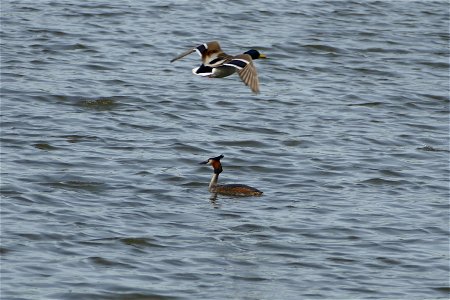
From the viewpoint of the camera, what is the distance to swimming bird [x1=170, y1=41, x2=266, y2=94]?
13.7m

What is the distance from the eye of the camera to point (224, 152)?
58.1ft

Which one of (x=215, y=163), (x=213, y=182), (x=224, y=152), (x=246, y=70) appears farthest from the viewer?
(x=224, y=152)

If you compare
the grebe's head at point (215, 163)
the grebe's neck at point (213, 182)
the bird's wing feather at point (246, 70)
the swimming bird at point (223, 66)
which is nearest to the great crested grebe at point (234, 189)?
the grebe's neck at point (213, 182)

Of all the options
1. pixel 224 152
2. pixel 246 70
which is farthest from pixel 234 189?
pixel 224 152

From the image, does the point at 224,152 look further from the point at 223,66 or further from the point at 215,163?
the point at 223,66

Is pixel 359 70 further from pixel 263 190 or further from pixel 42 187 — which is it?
pixel 42 187

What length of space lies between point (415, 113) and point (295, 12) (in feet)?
25.1

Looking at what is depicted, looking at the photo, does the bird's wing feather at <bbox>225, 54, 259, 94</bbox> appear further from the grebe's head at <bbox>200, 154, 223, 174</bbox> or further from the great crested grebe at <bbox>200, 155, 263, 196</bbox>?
the grebe's head at <bbox>200, 154, 223, 174</bbox>

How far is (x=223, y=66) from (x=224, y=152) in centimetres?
355

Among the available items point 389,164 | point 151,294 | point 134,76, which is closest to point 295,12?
point 134,76

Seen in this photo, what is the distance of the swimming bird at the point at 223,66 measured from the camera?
13.7 meters

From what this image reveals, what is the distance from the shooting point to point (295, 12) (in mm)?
27844

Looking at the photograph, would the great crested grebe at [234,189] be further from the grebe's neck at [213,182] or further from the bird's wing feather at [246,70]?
the bird's wing feather at [246,70]

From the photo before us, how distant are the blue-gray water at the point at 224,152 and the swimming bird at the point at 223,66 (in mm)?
1649
